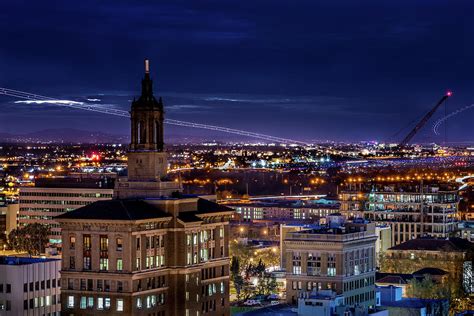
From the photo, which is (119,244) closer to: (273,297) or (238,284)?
(273,297)

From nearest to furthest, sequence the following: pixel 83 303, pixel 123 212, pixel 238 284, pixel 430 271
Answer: pixel 123 212 → pixel 83 303 → pixel 238 284 → pixel 430 271

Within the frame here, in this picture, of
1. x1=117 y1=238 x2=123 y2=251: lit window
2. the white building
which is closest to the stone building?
the white building

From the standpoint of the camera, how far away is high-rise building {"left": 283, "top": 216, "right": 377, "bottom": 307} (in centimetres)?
13225

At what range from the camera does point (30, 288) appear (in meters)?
108

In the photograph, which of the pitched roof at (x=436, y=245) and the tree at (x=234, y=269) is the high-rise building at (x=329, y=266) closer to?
the tree at (x=234, y=269)

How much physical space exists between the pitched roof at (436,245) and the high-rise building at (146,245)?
60639mm

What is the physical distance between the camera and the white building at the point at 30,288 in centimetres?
10694

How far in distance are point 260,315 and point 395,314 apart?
13603 mm

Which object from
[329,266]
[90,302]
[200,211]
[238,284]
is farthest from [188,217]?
[238,284]

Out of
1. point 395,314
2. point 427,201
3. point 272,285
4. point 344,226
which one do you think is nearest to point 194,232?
point 395,314

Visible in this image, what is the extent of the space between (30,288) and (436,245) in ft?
247

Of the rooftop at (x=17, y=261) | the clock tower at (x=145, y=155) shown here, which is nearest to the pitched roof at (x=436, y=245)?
the clock tower at (x=145, y=155)

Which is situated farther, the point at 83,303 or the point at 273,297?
the point at 273,297

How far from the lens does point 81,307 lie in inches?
4158
